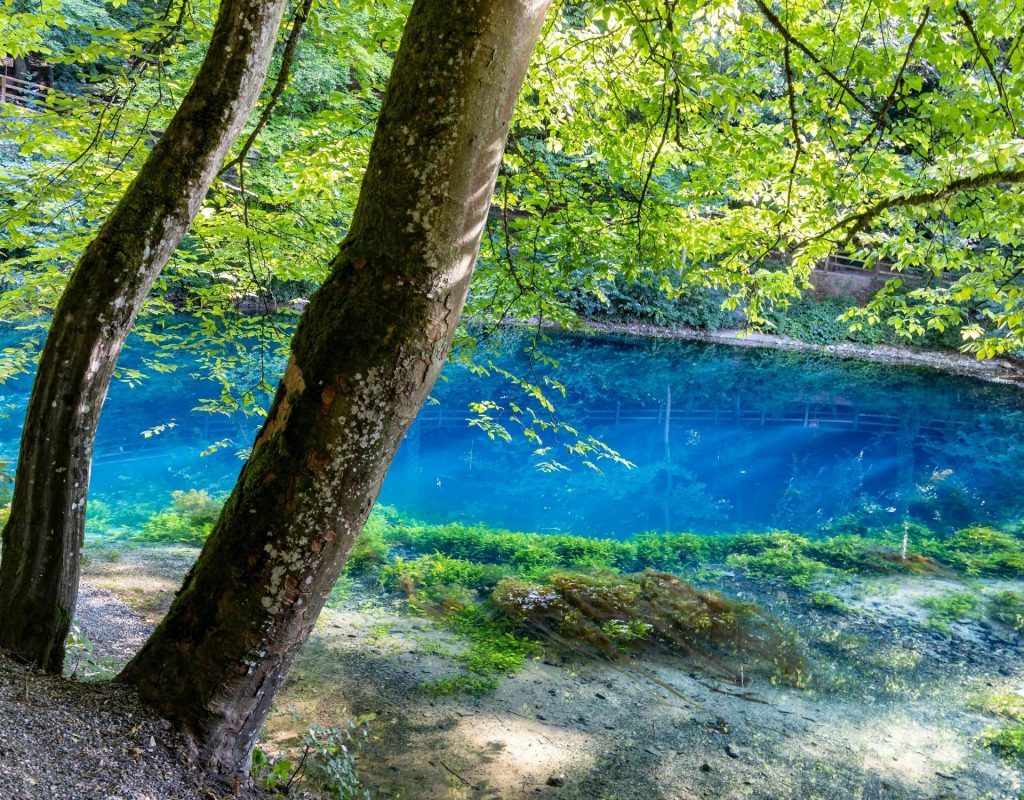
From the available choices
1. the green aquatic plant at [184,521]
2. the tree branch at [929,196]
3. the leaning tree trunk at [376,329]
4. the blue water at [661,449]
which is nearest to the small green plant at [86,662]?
the leaning tree trunk at [376,329]

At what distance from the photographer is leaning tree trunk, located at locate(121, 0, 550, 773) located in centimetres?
184

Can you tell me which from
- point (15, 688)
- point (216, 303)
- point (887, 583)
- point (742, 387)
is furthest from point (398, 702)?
point (742, 387)

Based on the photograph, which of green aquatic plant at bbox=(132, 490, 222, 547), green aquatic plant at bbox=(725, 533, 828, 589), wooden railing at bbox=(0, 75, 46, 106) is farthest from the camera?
→ wooden railing at bbox=(0, 75, 46, 106)

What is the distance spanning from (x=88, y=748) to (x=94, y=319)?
55.6 inches

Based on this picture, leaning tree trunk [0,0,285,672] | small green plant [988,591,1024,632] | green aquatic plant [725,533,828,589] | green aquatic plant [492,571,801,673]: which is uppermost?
leaning tree trunk [0,0,285,672]

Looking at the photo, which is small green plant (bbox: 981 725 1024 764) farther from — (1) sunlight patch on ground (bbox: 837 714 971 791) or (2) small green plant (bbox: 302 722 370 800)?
(2) small green plant (bbox: 302 722 370 800)

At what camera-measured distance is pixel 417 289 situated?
1.87 meters

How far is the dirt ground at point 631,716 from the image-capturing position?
13.8 ft

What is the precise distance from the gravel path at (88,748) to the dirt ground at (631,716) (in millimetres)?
1850

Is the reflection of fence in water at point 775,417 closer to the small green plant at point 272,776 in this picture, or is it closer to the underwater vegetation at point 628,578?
the underwater vegetation at point 628,578

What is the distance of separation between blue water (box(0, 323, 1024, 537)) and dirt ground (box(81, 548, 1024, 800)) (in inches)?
93.4

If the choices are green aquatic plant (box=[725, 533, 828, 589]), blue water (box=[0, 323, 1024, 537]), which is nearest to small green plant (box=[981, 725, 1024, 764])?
green aquatic plant (box=[725, 533, 828, 589])

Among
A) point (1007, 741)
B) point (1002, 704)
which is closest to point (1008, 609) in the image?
point (1002, 704)

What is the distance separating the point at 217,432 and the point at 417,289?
1393 centimetres
